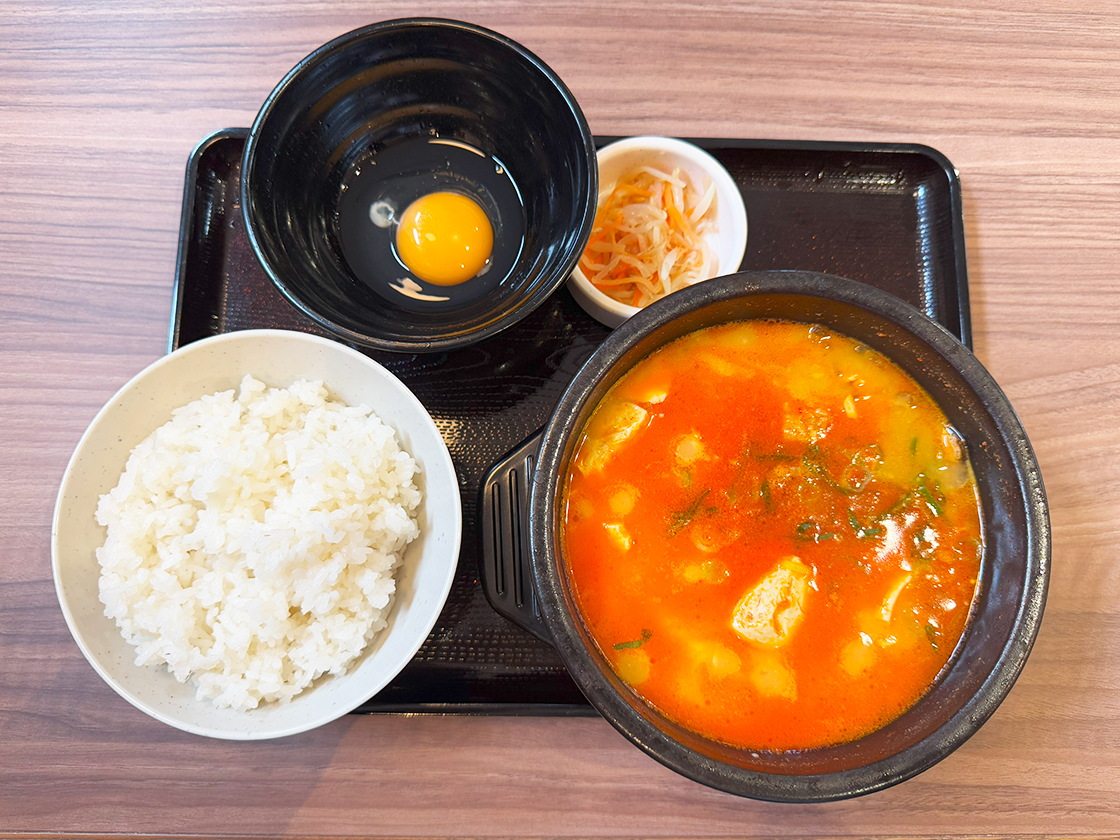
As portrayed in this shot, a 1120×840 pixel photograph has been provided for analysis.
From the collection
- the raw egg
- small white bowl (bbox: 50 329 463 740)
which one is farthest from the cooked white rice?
the raw egg

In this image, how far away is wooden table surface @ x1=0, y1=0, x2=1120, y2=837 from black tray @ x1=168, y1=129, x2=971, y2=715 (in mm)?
127

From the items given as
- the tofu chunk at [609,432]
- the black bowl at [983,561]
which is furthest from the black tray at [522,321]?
the black bowl at [983,561]

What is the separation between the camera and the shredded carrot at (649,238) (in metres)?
1.78

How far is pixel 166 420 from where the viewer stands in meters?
1.69

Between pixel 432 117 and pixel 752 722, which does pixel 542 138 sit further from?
pixel 752 722

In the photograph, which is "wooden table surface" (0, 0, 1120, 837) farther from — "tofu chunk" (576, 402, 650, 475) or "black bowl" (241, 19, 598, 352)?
"tofu chunk" (576, 402, 650, 475)

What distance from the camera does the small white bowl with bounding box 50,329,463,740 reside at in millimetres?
1494

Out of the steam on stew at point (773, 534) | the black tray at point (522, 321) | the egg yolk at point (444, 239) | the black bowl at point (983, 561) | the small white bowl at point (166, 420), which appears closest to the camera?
the black bowl at point (983, 561)

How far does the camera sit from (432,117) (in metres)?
1.83

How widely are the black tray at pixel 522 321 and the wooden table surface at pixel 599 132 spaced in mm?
127

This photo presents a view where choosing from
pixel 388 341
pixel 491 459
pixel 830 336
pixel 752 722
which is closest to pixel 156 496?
pixel 388 341

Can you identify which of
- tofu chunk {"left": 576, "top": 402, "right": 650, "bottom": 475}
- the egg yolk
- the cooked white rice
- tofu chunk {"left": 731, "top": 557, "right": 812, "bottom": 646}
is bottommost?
the cooked white rice

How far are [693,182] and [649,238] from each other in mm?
192

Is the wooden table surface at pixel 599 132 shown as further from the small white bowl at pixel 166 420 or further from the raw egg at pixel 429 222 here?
the raw egg at pixel 429 222
